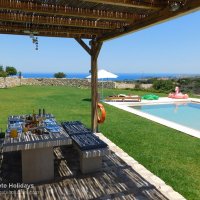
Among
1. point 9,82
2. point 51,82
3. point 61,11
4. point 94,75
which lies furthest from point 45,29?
point 51,82

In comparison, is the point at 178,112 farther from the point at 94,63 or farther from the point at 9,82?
the point at 9,82

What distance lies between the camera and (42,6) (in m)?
5.16

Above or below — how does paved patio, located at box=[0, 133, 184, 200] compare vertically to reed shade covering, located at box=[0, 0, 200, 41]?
below

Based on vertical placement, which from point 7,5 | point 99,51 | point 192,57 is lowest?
point 99,51

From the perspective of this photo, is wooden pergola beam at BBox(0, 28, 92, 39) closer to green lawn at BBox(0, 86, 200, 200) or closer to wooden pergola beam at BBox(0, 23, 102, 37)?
wooden pergola beam at BBox(0, 23, 102, 37)

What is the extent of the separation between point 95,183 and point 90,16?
3597 millimetres

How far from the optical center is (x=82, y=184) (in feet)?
15.7

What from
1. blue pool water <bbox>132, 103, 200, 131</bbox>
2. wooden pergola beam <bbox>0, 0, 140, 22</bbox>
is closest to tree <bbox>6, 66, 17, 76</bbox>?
blue pool water <bbox>132, 103, 200, 131</bbox>

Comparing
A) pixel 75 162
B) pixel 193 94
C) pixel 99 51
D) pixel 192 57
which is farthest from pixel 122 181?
pixel 192 57

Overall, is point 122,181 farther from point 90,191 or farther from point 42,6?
point 42,6

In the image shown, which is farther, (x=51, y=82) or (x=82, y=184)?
(x=51, y=82)

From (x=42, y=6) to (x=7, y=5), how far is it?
691mm

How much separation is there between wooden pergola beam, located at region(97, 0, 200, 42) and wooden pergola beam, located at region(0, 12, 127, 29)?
0.90 ft

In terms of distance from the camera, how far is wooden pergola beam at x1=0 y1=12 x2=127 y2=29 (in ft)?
19.2
